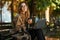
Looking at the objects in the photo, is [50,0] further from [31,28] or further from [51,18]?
[51,18]

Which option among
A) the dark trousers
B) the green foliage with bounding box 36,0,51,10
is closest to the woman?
the dark trousers

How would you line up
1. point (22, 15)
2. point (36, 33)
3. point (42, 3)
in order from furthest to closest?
point (42, 3)
point (36, 33)
point (22, 15)

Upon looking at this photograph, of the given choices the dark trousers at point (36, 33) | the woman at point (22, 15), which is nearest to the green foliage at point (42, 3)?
the dark trousers at point (36, 33)

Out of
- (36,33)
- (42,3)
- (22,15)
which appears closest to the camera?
(22,15)

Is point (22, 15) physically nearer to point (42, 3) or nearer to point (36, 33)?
point (36, 33)

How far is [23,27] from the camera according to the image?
255 centimetres

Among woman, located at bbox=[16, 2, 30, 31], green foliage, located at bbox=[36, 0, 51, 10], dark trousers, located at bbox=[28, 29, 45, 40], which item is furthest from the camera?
green foliage, located at bbox=[36, 0, 51, 10]

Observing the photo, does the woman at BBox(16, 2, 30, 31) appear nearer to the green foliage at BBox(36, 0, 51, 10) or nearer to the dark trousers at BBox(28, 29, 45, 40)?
the dark trousers at BBox(28, 29, 45, 40)

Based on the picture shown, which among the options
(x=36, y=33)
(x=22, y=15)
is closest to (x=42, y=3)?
(x=36, y=33)

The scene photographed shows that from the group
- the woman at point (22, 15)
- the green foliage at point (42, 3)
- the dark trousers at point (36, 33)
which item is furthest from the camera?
the green foliage at point (42, 3)

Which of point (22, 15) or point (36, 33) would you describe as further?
point (36, 33)

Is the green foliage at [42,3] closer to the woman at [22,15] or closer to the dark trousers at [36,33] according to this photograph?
the dark trousers at [36,33]

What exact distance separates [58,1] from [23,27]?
8.02 metres

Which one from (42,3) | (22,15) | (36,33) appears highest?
(42,3)
